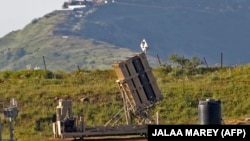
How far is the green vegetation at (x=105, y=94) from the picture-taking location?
110ft

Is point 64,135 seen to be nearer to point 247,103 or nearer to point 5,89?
point 247,103

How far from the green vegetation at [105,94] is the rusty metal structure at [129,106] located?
3.74 m

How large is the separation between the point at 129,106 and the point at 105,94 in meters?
11.1

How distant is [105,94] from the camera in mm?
37344

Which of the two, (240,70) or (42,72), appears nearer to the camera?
(240,70)

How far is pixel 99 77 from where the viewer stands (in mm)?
43781

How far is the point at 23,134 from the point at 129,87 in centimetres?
692

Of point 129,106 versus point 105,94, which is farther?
point 105,94

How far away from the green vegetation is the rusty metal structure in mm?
3744

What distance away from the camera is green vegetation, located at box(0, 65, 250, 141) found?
3347cm

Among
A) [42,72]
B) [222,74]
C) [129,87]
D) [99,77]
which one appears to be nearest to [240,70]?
[222,74]

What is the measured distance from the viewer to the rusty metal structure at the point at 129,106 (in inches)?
992

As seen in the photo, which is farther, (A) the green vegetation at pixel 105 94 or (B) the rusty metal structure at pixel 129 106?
(A) the green vegetation at pixel 105 94

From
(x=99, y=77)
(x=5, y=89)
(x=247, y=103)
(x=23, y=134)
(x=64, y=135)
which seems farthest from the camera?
(x=99, y=77)
